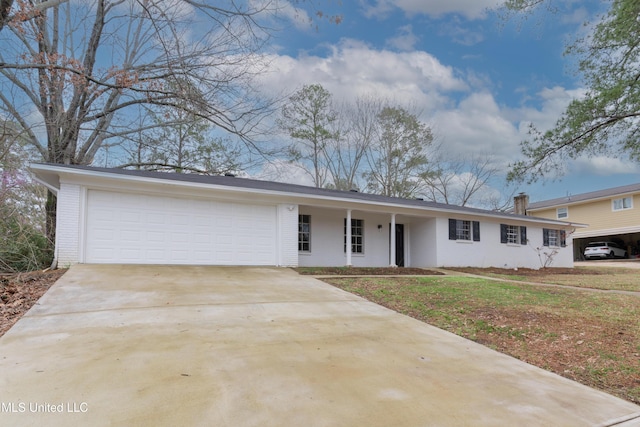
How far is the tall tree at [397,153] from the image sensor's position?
25.7 meters

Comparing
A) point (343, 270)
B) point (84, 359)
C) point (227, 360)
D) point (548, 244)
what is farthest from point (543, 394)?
point (548, 244)

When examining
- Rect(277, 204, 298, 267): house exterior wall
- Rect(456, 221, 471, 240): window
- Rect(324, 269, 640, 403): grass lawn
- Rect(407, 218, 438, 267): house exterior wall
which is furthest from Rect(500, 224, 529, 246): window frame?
Rect(277, 204, 298, 267): house exterior wall

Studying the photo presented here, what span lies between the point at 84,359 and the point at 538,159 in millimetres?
10284

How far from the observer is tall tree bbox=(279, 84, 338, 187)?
2431 cm

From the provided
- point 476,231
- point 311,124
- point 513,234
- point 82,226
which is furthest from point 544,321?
point 311,124

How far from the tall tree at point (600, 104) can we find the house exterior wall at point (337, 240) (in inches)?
260

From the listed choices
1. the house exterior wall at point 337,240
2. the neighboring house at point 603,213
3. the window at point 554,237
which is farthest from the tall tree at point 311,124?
the neighboring house at point 603,213

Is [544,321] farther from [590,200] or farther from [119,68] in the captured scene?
[590,200]

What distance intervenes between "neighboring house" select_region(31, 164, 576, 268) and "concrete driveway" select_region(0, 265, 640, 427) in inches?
157

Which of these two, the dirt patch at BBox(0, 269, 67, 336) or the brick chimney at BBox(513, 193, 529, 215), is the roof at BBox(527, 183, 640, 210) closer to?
the brick chimney at BBox(513, 193, 529, 215)

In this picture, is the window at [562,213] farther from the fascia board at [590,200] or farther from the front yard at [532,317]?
the front yard at [532,317]

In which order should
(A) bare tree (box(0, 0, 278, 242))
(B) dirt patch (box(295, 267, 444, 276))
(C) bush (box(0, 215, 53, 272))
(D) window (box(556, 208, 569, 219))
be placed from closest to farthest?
(A) bare tree (box(0, 0, 278, 242)), (C) bush (box(0, 215, 53, 272)), (B) dirt patch (box(295, 267, 444, 276)), (D) window (box(556, 208, 569, 219))

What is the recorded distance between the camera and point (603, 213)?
86.8 feet

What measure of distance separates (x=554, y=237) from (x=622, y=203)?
10.8 m
